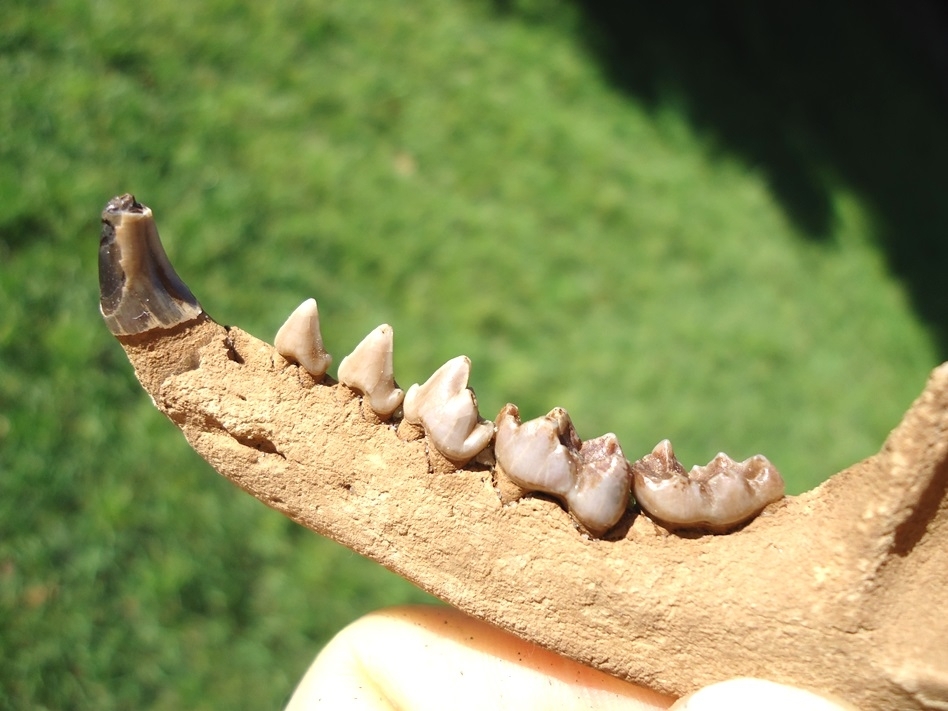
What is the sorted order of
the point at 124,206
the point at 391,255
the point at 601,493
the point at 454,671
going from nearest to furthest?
the point at 124,206 → the point at 601,493 → the point at 454,671 → the point at 391,255

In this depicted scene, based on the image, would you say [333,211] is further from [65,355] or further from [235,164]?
[65,355]

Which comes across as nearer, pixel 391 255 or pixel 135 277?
pixel 135 277

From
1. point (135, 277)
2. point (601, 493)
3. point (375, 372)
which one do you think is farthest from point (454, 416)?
point (135, 277)

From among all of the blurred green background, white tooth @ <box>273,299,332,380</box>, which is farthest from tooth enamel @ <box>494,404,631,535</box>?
the blurred green background

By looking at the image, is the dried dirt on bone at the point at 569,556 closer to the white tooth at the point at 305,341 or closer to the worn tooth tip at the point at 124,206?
the white tooth at the point at 305,341

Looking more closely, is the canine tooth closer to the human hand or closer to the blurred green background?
the human hand

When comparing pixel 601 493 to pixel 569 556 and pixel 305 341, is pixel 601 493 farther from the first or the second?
pixel 305 341

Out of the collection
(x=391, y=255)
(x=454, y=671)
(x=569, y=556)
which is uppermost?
(x=391, y=255)

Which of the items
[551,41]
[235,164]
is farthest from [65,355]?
[551,41]

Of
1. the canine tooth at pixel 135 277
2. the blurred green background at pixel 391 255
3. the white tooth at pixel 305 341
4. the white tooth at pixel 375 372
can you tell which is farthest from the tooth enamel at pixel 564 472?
the blurred green background at pixel 391 255
